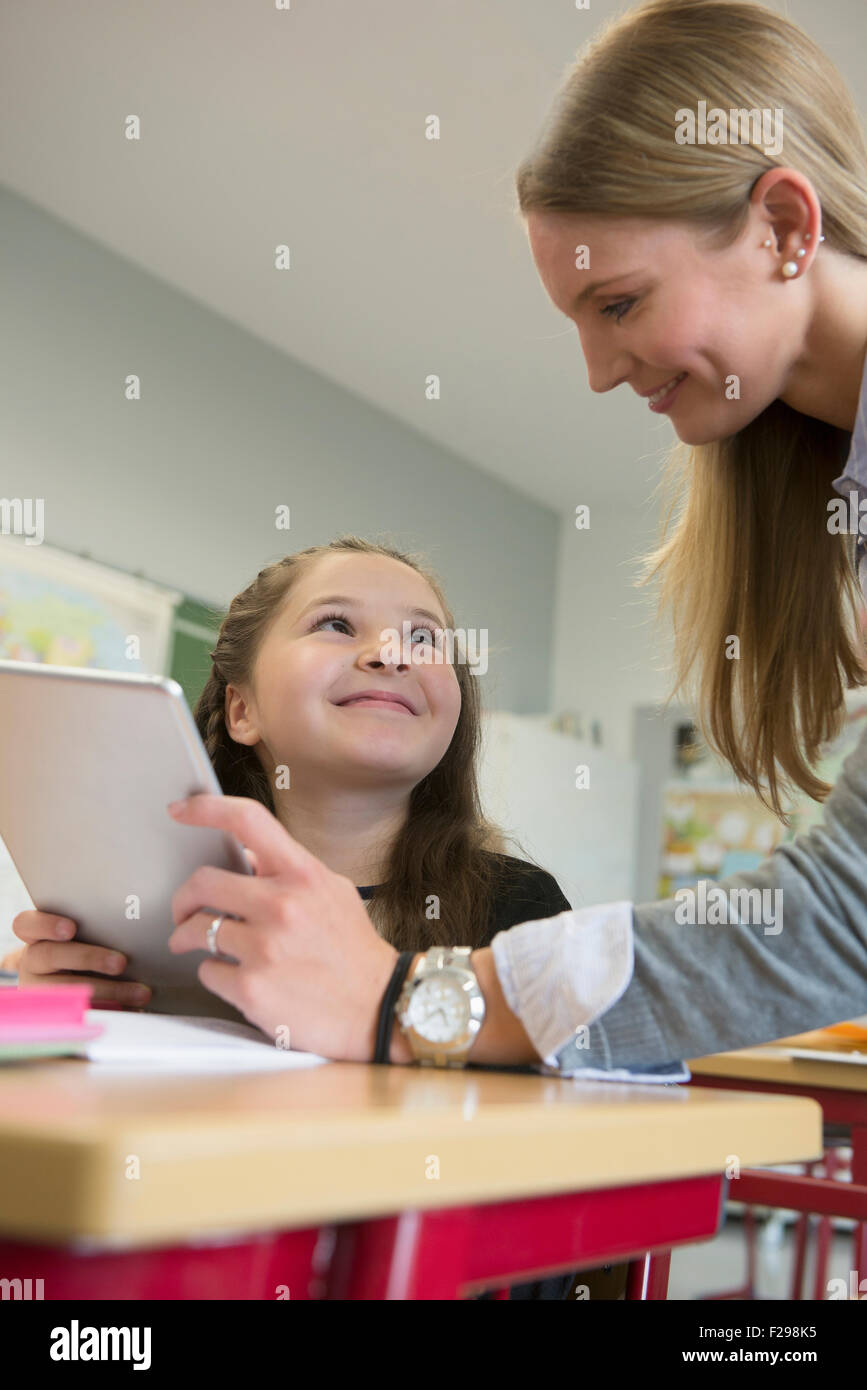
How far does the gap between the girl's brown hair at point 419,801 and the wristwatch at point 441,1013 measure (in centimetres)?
56

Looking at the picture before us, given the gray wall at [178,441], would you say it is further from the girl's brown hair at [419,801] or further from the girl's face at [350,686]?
the girl's face at [350,686]

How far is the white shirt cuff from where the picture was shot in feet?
2.25

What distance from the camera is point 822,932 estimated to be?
703 mm

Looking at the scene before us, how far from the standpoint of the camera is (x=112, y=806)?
79 centimetres

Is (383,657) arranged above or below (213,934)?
above

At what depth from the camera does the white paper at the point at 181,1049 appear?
586 mm

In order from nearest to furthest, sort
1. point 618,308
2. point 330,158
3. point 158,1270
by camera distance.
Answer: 1. point 158,1270
2. point 618,308
3. point 330,158

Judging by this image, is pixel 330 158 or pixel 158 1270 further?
pixel 330 158

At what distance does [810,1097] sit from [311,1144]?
1224 millimetres

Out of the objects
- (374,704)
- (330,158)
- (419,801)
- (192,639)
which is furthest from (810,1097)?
(192,639)

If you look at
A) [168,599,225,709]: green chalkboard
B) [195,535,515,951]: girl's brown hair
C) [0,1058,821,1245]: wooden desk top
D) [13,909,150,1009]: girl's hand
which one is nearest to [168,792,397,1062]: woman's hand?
[0,1058,821,1245]: wooden desk top

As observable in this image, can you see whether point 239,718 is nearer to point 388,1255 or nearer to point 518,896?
point 518,896

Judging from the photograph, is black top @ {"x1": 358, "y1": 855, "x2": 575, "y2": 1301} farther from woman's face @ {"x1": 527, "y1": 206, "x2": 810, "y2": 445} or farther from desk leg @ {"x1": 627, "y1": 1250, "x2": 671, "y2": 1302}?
woman's face @ {"x1": 527, "y1": 206, "x2": 810, "y2": 445}
